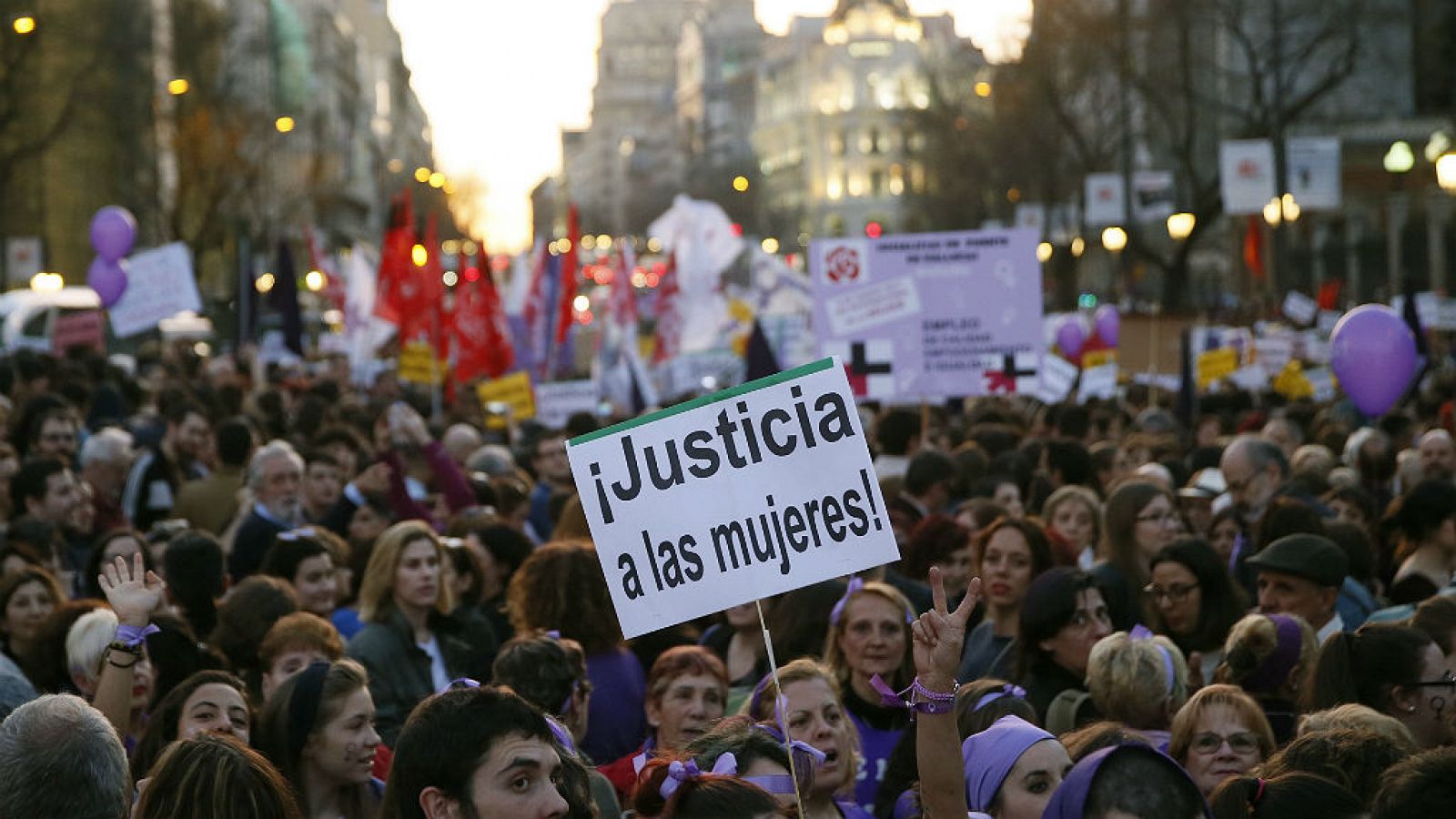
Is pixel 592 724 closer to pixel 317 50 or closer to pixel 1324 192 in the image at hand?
pixel 1324 192

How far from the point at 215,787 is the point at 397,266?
1851 cm

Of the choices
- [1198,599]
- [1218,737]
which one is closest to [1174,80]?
[1198,599]

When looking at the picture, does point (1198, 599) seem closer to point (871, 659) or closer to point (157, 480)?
point (871, 659)

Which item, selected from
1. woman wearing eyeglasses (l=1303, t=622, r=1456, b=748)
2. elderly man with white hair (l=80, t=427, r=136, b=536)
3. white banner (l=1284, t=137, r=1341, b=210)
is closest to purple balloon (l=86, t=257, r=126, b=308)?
elderly man with white hair (l=80, t=427, r=136, b=536)

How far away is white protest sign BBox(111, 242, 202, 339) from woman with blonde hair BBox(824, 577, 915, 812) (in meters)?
13.8

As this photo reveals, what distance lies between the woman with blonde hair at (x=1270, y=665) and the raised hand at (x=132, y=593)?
314 cm

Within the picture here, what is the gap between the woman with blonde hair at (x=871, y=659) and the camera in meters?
6.88

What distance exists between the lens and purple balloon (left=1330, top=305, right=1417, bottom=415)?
48.4 feet

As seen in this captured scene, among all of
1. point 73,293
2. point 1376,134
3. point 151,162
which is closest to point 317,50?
point 151,162

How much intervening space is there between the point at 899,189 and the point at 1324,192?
400 ft

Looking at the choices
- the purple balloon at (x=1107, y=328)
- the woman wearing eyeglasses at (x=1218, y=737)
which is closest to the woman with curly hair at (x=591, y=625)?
the woman wearing eyeglasses at (x=1218, y=737)

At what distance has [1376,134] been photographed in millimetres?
56562

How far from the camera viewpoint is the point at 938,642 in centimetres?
486

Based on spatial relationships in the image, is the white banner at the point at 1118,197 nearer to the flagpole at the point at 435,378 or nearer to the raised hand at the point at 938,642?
the flagpole at the point at 435,378
